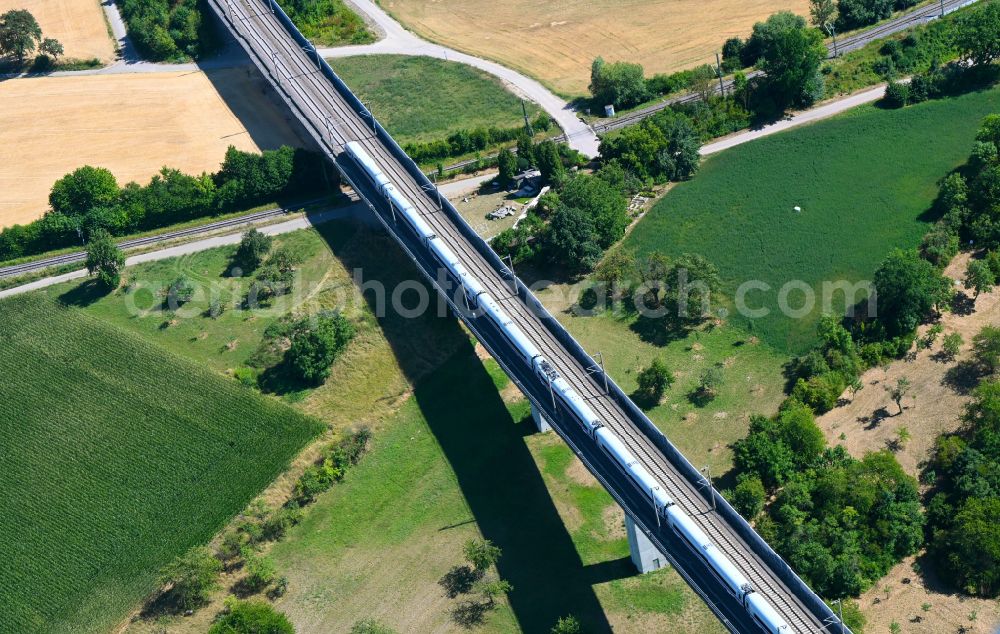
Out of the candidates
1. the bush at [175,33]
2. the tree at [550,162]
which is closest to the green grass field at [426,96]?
the tree at [550,162]

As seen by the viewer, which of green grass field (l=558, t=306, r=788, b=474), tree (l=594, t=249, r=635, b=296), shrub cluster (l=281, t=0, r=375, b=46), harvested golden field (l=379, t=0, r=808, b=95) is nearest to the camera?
green grass field (l=558, t=306, r=788, b=474)

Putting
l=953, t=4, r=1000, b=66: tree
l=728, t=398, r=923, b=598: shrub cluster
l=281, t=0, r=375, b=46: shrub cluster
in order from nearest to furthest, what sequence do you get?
l=728, t=398, r=923, b=598: shrub cluster
l=953, t=4, r=1000, b=66: tree
l=281, t=0, r=375, b=46: shrub cluster

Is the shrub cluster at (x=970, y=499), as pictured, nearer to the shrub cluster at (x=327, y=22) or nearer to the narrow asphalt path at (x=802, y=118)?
the narrow asphalt path at (x=802, y=118)

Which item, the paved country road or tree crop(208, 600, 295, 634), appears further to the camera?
the paved country road

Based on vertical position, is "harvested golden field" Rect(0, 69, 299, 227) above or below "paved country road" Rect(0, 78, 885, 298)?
above

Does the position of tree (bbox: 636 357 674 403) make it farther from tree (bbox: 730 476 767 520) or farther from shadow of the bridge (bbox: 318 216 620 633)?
tree (bbox: 730 476 767 520)

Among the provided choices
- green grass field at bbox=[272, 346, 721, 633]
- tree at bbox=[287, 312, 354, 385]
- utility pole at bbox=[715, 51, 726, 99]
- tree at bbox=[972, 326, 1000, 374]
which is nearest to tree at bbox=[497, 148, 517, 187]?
utility pole at bbox=[715, 51, 726, 99]

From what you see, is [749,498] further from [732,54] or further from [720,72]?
[732,54]
